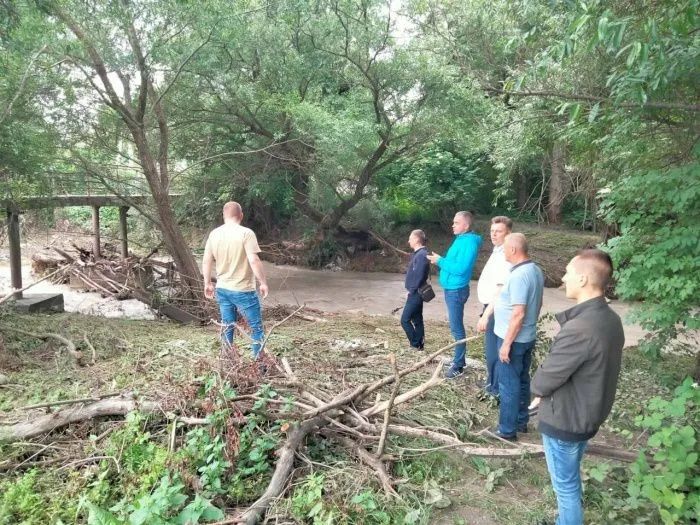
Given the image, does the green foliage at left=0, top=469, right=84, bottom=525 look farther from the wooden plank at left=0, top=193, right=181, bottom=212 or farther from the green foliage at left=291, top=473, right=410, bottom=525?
the wooden plank at left=0, top=193, right=181, bottom=212

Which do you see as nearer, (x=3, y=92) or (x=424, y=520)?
(x=424, y=520)

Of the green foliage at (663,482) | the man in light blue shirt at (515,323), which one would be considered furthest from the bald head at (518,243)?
the green foliage at (663,482)

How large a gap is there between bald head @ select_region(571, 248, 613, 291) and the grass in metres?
1.25

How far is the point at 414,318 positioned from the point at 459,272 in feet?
3.80

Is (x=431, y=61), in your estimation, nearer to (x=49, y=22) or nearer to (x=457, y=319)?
(x=49, y=22)

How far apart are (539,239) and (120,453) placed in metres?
14.8

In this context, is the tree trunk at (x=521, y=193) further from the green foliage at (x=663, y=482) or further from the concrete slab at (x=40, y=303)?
the green foliage at (x=663, y=482)

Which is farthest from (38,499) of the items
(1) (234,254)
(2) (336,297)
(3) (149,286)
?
(2) (336,297)

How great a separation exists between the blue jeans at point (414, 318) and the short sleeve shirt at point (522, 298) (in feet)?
6.27

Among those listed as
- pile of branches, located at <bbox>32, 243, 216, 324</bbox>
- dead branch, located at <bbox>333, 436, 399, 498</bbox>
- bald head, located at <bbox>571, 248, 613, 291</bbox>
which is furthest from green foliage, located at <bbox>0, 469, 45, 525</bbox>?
pile of branches, located at <bbox>32, 243, 216, 324</bbox>

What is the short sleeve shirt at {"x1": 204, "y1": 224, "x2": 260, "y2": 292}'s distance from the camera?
5.01 meters

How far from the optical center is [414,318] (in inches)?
233

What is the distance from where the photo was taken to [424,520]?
284 cm

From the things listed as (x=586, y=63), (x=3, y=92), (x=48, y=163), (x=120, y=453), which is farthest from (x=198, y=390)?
(x=48, y=163)
